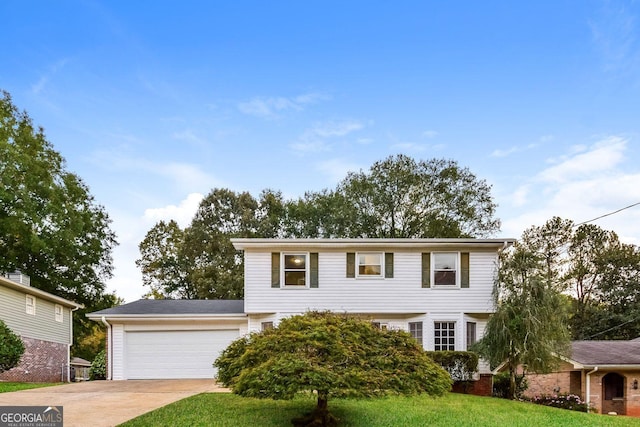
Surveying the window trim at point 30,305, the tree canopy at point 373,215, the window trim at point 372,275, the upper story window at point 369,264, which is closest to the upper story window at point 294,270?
the window trim at point 372,275

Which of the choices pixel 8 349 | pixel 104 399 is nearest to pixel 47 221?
pixel 8 349

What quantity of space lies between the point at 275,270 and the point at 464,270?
6.50m

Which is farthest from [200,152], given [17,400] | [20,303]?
[17,400]

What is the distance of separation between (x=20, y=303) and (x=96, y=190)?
1191 cm

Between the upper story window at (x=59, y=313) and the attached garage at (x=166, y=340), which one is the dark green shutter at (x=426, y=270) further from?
the upper story window at (x=59, y=313)

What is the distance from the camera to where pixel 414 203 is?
29.2 meters

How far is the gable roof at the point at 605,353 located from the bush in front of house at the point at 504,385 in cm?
225

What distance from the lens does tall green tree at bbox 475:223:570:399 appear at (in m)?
13.1

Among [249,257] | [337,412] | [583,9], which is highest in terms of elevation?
[583,9]

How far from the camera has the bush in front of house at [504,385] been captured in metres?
15.1

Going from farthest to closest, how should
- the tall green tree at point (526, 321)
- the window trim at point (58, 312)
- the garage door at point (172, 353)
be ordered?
1. the window trim at point (58, 312)
2. the garage door at point (172, 353)
3. the tall green tree at point (526, 321)

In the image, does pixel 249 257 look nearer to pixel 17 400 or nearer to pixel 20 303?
pixel 17 400

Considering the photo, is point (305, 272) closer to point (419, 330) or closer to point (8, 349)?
point (419, 330)

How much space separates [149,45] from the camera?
15.9 meters
